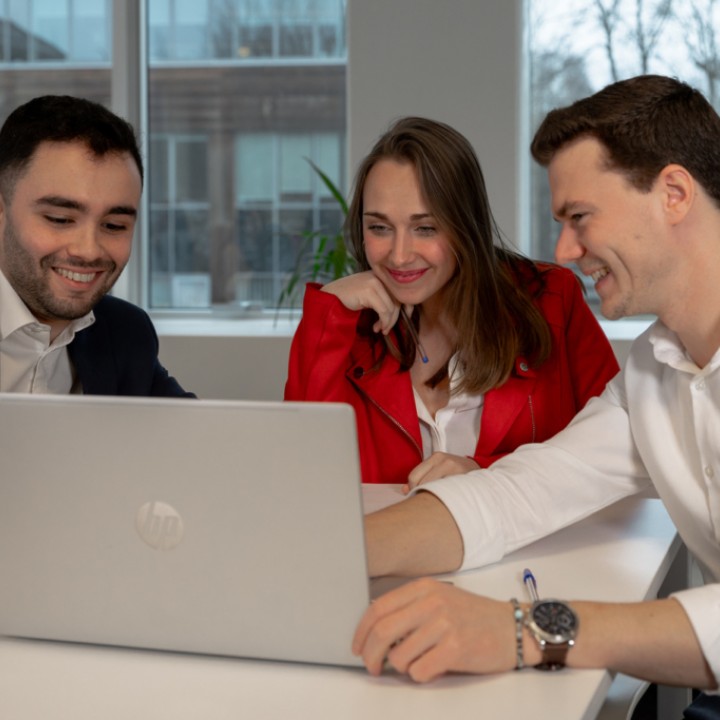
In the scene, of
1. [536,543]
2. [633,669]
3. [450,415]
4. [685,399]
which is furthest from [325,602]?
[450,415]

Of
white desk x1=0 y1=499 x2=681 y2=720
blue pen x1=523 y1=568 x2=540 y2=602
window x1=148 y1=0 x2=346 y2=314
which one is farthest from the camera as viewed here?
window x1=148 y1=0 x2=346 y2=314

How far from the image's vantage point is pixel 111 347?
228 centimetres

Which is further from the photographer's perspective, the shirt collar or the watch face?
the shirt collar

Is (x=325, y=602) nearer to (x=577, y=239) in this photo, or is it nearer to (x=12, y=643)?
(x=12, y=643)

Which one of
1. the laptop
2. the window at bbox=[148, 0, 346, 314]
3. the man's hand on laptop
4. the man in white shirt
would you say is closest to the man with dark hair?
the man in white shirt

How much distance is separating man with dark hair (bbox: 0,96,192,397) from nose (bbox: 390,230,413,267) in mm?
528

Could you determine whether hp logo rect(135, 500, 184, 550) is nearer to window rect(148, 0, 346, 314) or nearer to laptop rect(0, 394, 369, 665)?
laptop rect(0, 394, 369, 665)

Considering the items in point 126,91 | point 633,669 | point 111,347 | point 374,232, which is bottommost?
point 633,669

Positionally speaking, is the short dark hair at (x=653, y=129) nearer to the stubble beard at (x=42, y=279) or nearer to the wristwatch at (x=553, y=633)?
the wristwatch at (x=553, y=633)

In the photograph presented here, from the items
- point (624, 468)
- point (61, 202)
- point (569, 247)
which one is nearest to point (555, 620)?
point (624, 468)

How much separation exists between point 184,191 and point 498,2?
1.61 m

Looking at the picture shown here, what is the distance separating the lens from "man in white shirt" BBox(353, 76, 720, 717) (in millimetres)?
1419

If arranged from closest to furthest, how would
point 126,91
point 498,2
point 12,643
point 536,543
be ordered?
point 12,643 → point 536,543 → point 498,2 → point 126,91

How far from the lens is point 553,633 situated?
106 centimetres
